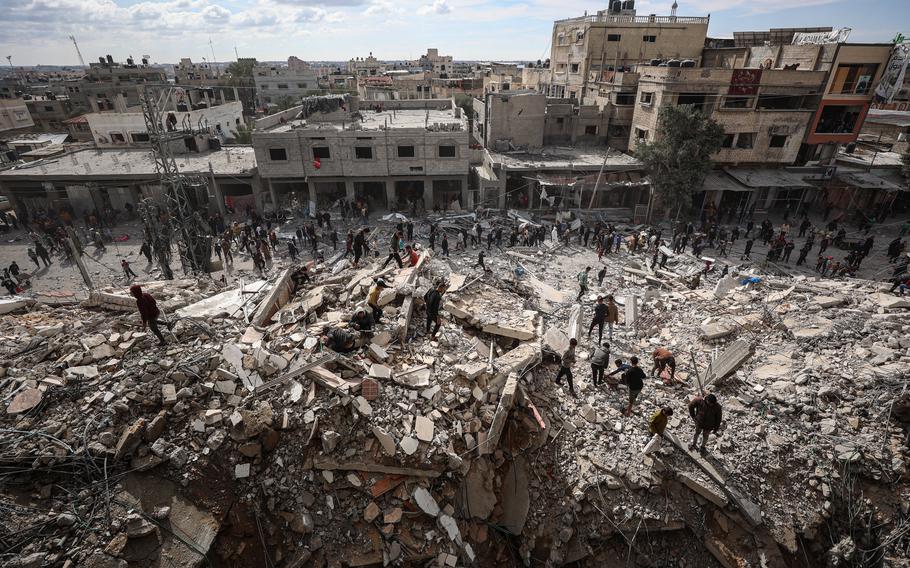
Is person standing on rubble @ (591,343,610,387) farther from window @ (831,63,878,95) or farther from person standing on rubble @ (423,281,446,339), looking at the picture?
window @ (831,63,878,95)

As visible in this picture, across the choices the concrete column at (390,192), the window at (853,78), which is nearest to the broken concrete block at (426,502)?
the concrete column at (390,192)

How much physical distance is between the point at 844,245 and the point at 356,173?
24.3 meters

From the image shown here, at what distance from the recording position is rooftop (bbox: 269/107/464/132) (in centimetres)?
2433

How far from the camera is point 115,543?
18.4 feet

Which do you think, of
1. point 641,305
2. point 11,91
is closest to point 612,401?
point 641,305

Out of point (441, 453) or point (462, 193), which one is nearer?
point (441, 453)

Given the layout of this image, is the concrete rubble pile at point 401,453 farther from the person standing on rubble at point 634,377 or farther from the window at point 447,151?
the window at point 447,151

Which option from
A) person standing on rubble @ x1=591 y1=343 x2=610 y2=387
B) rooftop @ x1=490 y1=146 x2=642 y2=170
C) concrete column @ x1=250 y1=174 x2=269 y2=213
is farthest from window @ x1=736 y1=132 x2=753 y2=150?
concrete column @ x1=250 y1=174 x2=269 y2=213

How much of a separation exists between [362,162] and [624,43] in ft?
75.3

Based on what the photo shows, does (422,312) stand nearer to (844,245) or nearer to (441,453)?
(441,453)

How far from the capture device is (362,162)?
78.8 ft

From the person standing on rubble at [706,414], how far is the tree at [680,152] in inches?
688

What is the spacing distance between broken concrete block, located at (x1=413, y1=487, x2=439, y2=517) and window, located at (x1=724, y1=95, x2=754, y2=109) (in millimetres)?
26419

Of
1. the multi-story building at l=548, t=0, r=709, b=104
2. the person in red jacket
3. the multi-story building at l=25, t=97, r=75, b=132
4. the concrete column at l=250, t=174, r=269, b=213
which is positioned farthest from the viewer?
the multi-story building at l=25, t=97, r=75, b=132
